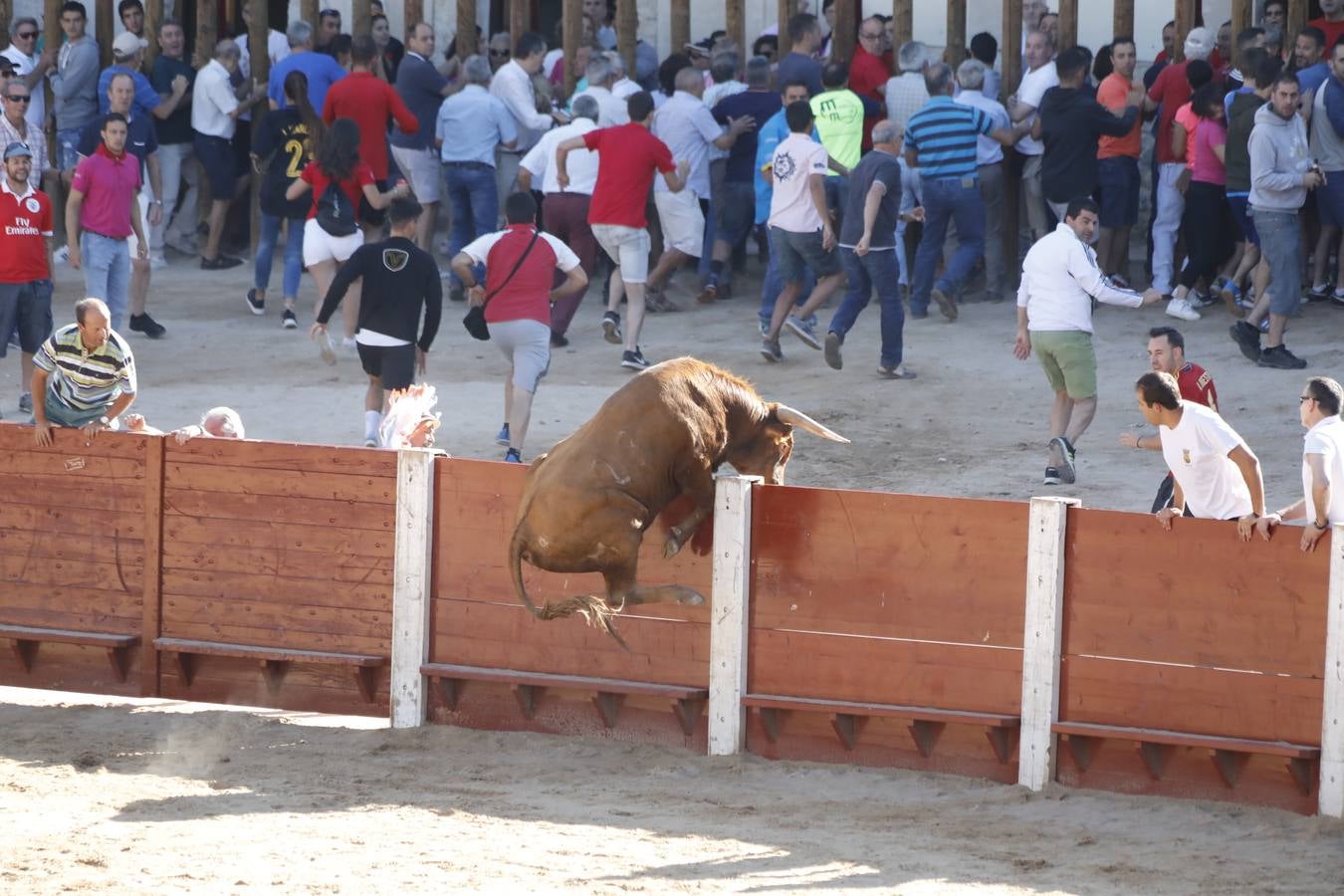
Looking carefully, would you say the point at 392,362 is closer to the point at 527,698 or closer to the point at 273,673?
the point at 273,673

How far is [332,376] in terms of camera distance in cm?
1415

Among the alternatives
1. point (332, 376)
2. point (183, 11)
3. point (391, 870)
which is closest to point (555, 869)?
point (391, 870)

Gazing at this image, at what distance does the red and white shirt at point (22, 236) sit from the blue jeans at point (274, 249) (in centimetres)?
295

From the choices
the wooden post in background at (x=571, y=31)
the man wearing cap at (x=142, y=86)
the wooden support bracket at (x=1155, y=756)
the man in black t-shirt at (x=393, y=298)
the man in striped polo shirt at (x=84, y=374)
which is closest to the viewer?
the wooden support bracket at (x=1155, y=756)

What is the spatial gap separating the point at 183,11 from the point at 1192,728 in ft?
48.0

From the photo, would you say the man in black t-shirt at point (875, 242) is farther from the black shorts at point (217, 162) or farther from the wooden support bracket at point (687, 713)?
the black shorts at point (217, 162)

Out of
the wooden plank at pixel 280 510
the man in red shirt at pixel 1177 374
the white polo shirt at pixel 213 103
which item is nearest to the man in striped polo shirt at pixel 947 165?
the man in red shirt at pixel 1177 374

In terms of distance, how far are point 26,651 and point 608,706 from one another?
2910 millimetres

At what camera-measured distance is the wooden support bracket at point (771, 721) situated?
8219 mm

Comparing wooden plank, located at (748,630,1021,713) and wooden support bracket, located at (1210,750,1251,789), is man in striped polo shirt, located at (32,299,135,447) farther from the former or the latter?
wooden support bracket, located at (1210,750,1251,789)

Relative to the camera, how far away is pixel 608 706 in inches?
332

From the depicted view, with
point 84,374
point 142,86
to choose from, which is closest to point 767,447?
point 84,374

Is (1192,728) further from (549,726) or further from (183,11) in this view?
(183,11)

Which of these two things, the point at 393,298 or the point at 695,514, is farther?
the point at 393,298
